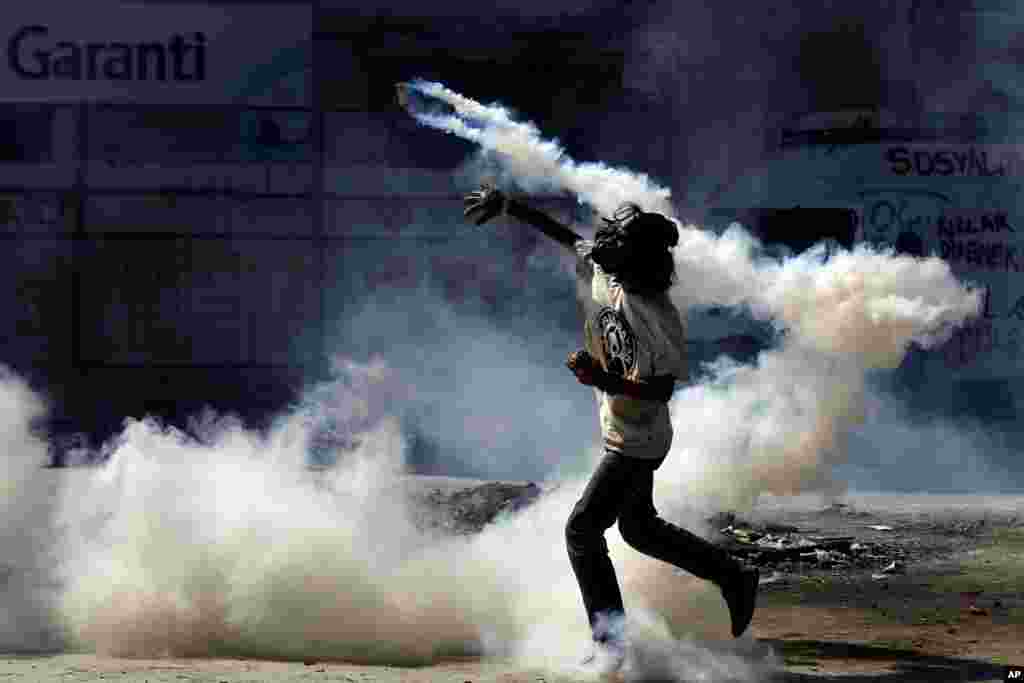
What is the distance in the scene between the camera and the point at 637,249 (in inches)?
204

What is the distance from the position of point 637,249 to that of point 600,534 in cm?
86

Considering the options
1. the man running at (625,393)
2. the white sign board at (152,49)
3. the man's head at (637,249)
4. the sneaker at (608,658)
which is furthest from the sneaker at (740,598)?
the white sign board at (152,49)

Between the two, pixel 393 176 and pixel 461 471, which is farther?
pixel 393 176

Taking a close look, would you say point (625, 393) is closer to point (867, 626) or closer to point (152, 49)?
point (867, 626)

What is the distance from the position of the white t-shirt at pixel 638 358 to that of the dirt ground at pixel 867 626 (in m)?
0.72

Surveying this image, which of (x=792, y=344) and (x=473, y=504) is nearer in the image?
(x=792, y=344)

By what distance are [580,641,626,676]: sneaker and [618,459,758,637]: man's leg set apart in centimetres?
31

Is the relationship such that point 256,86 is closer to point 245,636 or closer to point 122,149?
point 122,149

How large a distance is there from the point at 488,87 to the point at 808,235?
2.97m

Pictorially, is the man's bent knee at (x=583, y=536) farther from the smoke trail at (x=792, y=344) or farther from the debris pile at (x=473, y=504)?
the debris pile at (x=473, y=504)

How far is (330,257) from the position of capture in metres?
14.8

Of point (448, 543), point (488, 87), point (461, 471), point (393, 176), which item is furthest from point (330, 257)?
point (448, 543)

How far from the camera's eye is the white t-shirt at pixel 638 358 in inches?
203

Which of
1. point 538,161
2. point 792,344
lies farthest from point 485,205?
point 792,344
